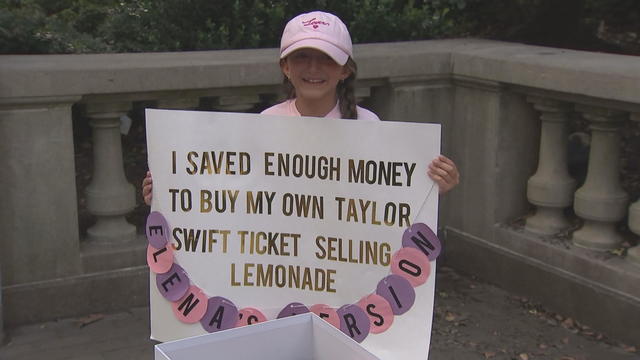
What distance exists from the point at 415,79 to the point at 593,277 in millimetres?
1492

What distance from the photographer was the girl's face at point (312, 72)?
2.60 m

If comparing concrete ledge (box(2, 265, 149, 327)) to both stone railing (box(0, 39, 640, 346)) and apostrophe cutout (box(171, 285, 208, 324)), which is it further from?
apostrophe cutout (box(171, 285, 208, 324))

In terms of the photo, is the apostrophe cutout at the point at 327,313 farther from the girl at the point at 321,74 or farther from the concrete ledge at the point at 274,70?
the concrete ledge at the point at 274,70

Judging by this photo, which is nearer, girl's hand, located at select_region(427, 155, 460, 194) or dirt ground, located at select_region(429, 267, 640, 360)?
girl's hand, located at select_region(427, 155, 460, 194)

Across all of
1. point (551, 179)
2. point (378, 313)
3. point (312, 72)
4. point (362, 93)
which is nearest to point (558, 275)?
point (551, 179)

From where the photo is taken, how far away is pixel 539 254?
187 inches

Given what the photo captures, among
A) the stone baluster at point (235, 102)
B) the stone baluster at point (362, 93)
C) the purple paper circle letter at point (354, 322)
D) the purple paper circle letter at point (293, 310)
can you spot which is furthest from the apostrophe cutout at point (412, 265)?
the stone baluster at point (362, 93)

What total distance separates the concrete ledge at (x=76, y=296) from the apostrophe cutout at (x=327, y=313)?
2.35m

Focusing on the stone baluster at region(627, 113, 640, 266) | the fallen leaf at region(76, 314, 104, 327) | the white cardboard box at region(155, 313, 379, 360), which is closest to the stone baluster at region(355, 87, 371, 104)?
the stone baluster at region(627, 113, 640, 266)

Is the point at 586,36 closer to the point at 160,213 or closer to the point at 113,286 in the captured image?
the point at 113,286

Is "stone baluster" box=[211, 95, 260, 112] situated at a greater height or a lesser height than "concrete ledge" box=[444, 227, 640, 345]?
greater

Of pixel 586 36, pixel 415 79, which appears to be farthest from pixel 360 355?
pixel 586 36

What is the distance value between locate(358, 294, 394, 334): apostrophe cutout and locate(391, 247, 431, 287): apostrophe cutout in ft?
0.30

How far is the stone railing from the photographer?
4.29 meters
